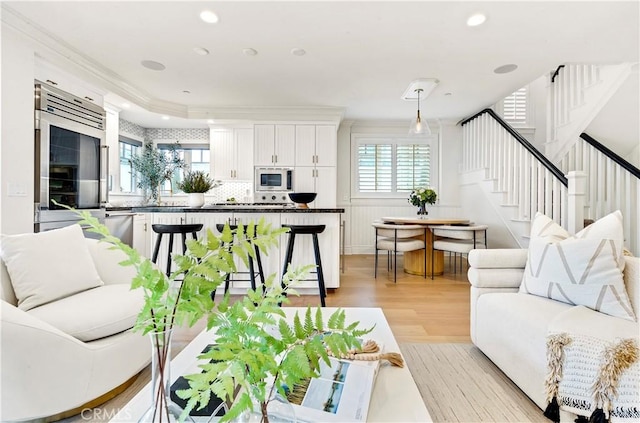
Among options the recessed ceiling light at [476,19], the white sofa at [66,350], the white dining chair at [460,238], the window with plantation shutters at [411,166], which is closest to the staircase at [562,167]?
the white dining chair at [460,238]

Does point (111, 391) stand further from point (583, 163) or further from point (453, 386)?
point (583, 163)

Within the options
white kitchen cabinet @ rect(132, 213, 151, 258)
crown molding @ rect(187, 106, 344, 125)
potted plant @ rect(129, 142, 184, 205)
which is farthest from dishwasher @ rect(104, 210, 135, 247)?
crown molding @ rect(187, 106, 344, 125)

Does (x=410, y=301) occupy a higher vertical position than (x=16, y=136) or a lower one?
lower

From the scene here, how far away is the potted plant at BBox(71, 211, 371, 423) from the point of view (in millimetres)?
600

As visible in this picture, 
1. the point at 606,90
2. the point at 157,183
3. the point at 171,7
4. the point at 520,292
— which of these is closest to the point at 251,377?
the point at 520,292

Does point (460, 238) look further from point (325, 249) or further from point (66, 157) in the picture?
point (66, 157)

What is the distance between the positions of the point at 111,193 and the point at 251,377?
17.3 ft

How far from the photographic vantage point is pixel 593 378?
4.01 ft

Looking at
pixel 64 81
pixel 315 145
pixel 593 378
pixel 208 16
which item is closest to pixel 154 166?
pixel 64 81

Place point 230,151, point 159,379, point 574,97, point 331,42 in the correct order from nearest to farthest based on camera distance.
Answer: point 159,379 → point 331,42 → point 574,97 → point 230,151

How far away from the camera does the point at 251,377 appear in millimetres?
617

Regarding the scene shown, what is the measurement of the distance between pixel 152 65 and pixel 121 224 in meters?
2.00

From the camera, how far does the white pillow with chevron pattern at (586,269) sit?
1540 mm

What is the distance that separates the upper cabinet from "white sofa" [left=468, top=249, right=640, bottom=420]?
13.2 feet
